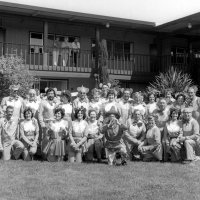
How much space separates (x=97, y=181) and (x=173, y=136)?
9.74ft

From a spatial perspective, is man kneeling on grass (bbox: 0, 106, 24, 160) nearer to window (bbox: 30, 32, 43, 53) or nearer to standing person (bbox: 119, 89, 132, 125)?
standing person (bbox: 119, 89, 132, 125)

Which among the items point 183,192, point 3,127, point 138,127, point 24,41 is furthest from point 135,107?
point 24,41

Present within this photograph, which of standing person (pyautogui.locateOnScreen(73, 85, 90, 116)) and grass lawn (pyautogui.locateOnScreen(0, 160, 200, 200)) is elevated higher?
standing person (pyautogui.locateOnScreen(73, 85, 90, 116))

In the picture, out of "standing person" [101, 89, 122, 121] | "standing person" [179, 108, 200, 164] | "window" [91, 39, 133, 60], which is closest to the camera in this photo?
"standing person" [179, 108, 200, 164]

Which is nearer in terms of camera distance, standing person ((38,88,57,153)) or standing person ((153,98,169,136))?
standing person ((38,88,57,153))

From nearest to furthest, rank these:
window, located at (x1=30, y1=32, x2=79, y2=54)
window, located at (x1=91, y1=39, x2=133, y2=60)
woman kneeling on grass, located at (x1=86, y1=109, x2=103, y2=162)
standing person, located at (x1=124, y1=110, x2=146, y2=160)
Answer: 1. woman kneeling on grass, located at (x1=86, y1=109, x2=103, y2=162)
2. standing person, located at (x1=124, y1=110, x2=146, y2=160)
3. window, located at (x1=30, y1=32, x2=79, y2=54)
4. window, located at (x1=91, y1=39, x2=133, y2=60)

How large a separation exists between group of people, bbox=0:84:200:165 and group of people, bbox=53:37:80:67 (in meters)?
10.1

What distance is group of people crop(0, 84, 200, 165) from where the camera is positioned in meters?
8.96

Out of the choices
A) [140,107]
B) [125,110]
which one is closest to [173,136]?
[140,107]

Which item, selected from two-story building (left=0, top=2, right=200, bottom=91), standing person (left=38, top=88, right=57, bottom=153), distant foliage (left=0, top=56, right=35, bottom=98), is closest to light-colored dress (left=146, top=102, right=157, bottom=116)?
standing person (left=38, top=88, right=57, bottom=153)

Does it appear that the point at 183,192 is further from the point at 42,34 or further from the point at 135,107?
the point at 42,34

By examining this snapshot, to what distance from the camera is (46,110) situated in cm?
963

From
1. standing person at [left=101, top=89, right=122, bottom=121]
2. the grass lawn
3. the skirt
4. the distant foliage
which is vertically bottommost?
the grass lawn

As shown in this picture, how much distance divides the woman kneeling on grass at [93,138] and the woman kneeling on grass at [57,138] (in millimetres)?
532
